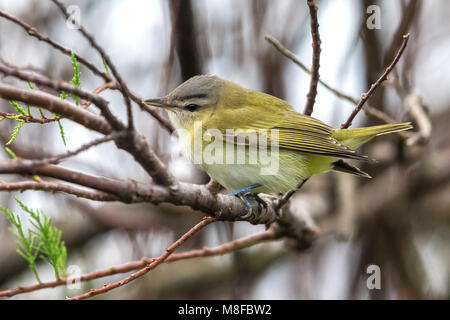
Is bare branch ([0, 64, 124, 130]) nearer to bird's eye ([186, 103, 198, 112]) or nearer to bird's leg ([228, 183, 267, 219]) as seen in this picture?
bird's leg ([228, 183, 267, 219])

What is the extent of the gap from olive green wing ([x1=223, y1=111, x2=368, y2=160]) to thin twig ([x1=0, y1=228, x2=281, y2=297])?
1.99ft

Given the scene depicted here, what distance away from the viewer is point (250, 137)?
10.2ft

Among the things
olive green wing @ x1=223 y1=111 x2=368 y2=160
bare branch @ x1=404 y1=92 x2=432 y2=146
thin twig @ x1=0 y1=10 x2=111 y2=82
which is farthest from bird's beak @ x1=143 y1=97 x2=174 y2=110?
bare branch @ x1=404 y1=92 x2=432 y2=146

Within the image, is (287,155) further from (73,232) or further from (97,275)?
(73,232)

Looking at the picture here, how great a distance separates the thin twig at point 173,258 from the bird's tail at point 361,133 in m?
0.76

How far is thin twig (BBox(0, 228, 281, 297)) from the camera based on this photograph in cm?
201

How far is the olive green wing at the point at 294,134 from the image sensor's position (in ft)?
9.87

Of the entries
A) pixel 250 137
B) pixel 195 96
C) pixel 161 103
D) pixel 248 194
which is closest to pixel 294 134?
pixel 250 137

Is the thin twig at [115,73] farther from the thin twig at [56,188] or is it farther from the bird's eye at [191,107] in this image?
the bird's eye at [191,107]

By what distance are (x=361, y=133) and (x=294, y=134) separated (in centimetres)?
42

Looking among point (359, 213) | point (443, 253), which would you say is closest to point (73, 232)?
point (359, 213)

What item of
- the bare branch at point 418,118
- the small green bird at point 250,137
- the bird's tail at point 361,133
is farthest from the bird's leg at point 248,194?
the bare branch at point 418,118

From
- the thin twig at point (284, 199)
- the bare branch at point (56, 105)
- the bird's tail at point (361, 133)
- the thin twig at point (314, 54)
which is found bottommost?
the bare branch at point (56, 105)
